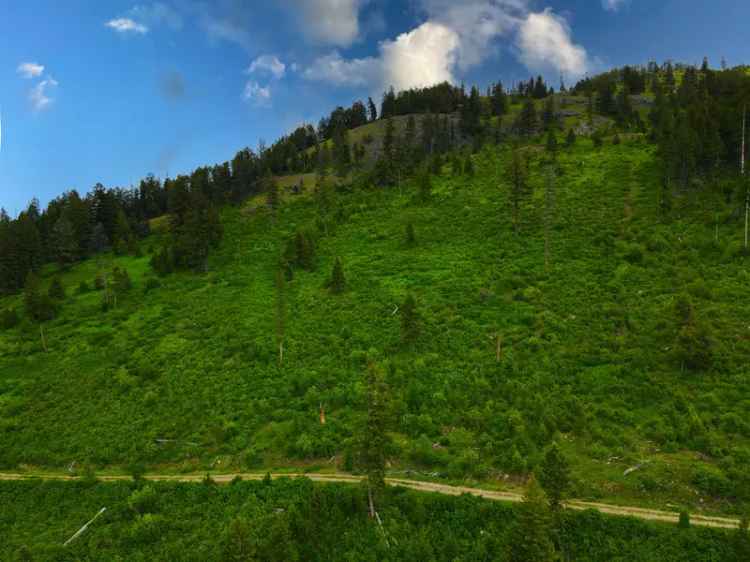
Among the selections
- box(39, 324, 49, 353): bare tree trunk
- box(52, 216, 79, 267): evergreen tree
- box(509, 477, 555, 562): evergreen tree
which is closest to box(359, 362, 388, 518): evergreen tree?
box(509, 477, 555, 562): evergreen tree

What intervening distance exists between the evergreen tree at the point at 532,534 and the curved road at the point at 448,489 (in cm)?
626

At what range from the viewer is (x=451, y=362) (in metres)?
41.8

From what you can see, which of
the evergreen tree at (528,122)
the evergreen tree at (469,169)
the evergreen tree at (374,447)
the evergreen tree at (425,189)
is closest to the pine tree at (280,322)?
the evergreen tree at (374,447)

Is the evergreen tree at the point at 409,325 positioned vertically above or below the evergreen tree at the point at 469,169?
below

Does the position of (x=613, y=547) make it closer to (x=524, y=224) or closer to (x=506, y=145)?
(x=524, y=224)

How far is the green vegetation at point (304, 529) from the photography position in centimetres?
2167

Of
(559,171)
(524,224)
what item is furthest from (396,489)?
(559,171)

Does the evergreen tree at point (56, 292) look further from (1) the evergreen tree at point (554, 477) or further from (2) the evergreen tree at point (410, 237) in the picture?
(1) the evergreen tree at point (554, 477)

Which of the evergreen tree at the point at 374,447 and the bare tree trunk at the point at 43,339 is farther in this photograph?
the bare tree trunk at the point at 43,339

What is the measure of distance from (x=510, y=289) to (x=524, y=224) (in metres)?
21.3

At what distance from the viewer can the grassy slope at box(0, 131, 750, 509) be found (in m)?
31.0

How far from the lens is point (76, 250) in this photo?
93500 mm

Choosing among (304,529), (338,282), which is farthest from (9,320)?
(304,529)

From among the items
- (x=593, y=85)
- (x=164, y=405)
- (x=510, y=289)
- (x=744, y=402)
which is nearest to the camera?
(x=744, y=402)
